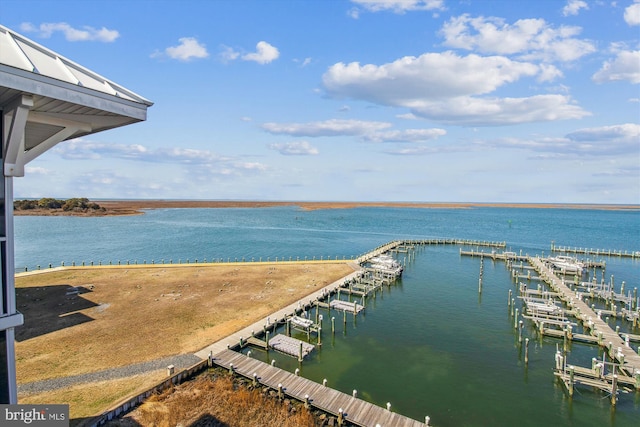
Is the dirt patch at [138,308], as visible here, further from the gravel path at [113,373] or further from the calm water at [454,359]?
the calm water at [454,359]

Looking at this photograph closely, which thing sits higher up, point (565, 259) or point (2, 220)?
point (2, 220)

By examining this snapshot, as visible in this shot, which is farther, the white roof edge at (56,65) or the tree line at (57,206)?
the tree line at (57,206)

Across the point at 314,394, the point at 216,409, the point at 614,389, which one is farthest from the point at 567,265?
the point at 216,409

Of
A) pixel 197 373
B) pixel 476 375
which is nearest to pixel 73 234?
pixel 197 373

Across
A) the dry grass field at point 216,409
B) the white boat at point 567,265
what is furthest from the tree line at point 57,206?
the white boat at point 567,265

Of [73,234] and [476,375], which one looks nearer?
[476,375]

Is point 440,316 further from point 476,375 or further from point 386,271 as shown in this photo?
point 386,271
